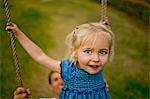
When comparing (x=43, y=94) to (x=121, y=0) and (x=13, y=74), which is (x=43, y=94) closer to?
(x=13, y=74)

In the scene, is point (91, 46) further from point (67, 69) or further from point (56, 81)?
point (56, 81)

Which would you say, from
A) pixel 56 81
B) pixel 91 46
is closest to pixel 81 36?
pixel 91 46

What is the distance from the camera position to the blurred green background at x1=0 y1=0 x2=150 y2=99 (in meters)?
3.57

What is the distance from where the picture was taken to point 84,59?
1.73 meters

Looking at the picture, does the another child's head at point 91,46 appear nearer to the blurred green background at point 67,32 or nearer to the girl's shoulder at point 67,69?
the girl's shoulder at point 67,69

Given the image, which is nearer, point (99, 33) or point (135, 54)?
point (99, 33)

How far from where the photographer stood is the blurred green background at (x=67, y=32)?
11.7 ft

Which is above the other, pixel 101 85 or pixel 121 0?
pixel 121 0

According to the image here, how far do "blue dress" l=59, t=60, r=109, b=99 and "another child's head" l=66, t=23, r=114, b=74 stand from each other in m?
0.05

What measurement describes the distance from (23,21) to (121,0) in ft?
2.57

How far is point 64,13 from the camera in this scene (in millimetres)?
3814

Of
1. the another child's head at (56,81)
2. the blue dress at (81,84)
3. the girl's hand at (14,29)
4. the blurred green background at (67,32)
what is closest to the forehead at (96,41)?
the blue dress at (81,84)

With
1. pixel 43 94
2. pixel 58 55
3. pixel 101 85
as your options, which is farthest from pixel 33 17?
pixel 101 85

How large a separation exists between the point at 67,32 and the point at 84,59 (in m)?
2.01
